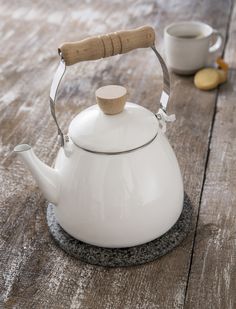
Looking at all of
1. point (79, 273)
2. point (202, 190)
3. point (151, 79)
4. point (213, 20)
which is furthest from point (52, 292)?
point (213, 20)

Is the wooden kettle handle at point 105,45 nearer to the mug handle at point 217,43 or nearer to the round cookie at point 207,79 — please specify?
the round cookie at point 207,79

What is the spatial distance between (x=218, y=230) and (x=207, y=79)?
0.50 metres

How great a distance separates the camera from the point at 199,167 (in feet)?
3.28

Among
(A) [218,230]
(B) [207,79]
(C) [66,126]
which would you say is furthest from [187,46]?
(A) [218,230]

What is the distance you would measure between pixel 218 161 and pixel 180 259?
0.28m

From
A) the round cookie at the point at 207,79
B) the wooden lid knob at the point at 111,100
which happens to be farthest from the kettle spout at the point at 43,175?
the round cookie at the point at 207,79

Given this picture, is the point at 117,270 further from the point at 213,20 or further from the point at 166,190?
the point at 213,20

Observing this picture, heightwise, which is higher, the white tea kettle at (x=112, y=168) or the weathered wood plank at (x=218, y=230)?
the white tea kettle at (x=112, y=168)

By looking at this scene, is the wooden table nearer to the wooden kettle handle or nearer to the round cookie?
the round cookie

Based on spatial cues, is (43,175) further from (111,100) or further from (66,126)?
(66,126)

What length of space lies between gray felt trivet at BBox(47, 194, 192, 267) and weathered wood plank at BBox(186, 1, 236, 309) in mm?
37

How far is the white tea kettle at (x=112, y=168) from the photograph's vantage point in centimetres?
75

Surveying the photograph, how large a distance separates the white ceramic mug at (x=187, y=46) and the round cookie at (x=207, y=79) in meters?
0.04

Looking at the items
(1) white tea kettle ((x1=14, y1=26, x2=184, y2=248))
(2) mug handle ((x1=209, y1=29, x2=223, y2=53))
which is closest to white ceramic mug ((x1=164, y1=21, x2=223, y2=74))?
(2) mug handle ((x1=209, y1=29, x2=223, y2=53))
